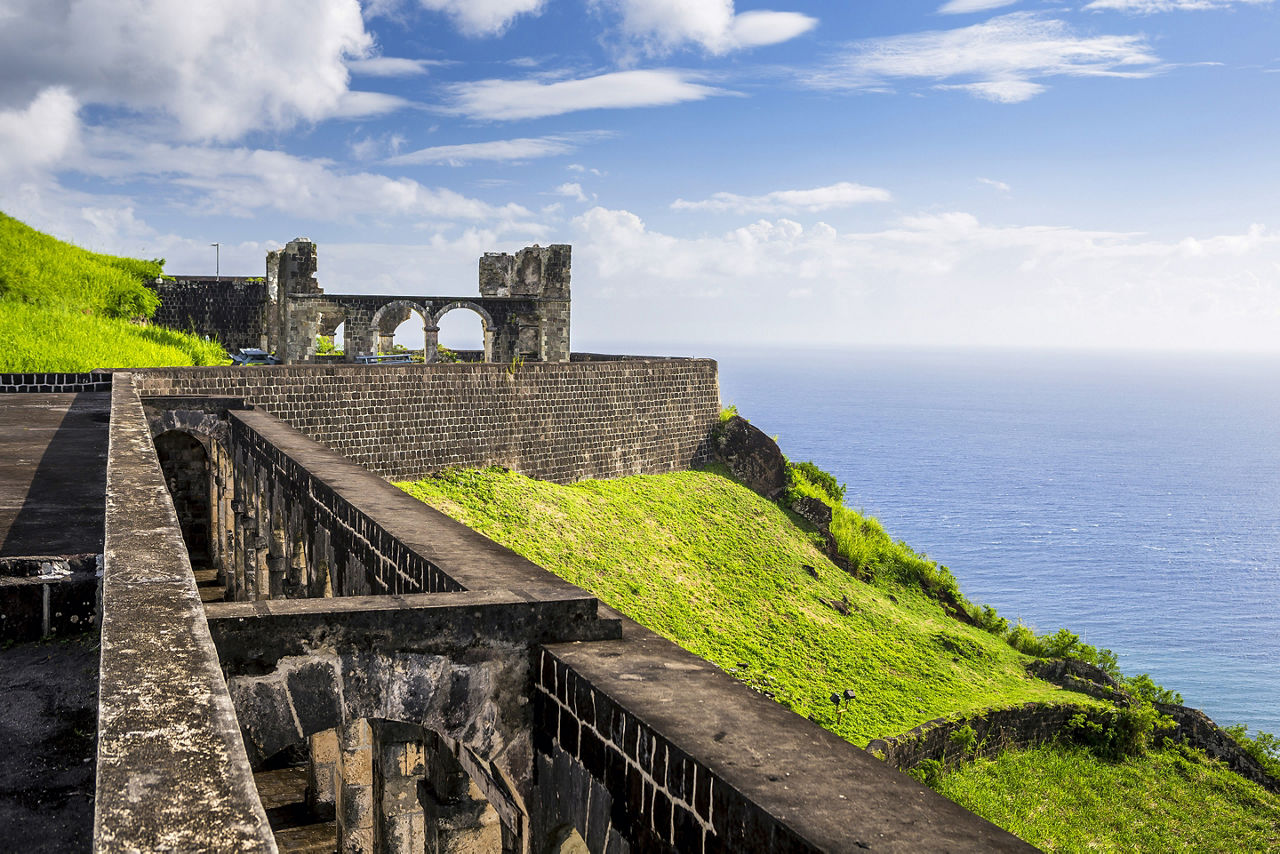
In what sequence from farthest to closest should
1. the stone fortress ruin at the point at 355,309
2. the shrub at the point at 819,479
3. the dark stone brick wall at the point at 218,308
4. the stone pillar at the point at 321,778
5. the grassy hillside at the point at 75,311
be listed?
the dark stone brick wall at the point at 218,308 → the shrub at the point at 819,479 → the stone fortress ruin at the point at 355,309 → the grassy hillside at the point at 75,311 → the stone pillar at the point at 321,778

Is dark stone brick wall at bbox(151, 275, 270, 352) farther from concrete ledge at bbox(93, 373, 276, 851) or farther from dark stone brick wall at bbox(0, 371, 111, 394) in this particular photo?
concrete ledge at bbox(93, 373, 276, 851)

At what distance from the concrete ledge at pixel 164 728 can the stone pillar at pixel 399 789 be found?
2.50 metres

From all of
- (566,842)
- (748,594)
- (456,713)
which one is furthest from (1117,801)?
(456,713)

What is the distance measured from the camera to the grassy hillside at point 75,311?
780 inches

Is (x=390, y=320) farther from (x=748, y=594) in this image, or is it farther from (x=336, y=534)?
(x=336, y=534)

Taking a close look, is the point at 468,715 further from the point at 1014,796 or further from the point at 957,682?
the point at 957,682

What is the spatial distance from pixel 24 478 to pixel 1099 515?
91234 millimetres

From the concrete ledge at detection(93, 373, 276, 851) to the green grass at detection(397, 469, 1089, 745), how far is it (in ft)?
45.7

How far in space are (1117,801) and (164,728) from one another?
2153 cm

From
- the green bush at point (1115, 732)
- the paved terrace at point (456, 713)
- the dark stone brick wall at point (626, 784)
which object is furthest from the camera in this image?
the green bush at point (1115, 732)

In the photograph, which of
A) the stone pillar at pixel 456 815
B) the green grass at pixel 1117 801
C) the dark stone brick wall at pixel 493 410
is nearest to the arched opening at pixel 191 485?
the dark stone brick wall at pixel 493 410

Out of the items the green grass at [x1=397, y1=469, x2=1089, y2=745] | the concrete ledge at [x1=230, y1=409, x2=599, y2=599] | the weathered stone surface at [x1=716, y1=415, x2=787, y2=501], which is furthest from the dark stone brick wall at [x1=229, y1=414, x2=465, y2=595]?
the weathered stone surface at [x1=716, y1=415, x2=787, y2=501]

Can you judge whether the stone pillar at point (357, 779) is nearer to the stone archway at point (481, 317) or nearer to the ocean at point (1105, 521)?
the stone archway at point (481, 317)

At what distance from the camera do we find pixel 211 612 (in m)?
5.11
